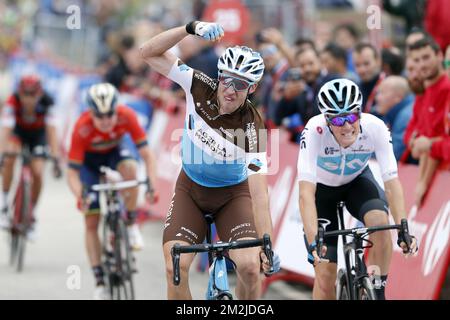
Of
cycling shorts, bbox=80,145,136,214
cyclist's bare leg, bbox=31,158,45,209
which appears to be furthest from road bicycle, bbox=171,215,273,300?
cyclist's bare leg, bbox=31,158,45,209

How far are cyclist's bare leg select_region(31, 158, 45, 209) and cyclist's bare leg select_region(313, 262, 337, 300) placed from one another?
5.97 m

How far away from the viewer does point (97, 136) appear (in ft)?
32.1

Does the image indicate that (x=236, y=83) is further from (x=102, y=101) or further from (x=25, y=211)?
(x=25, y=211)

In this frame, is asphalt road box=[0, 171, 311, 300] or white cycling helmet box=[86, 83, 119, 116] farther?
asphalt road box=[0, 171, 311, 300]

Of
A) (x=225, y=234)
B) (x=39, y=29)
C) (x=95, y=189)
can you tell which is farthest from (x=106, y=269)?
(x=39, y=29)

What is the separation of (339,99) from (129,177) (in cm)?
387

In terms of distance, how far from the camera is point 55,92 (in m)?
25.7

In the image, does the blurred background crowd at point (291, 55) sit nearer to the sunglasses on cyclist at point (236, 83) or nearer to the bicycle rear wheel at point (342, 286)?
the bicycle rear wheel at point (342, 286)

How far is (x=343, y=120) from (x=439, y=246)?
192 cm

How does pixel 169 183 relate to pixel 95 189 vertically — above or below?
above

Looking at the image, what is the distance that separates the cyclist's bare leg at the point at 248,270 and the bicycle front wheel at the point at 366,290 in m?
0.69

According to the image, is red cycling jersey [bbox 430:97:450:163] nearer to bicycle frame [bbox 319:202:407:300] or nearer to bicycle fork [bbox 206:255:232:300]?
bicycle frame [bbox 319:202:407:300]

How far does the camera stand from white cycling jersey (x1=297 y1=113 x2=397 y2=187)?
6962 millimetres
